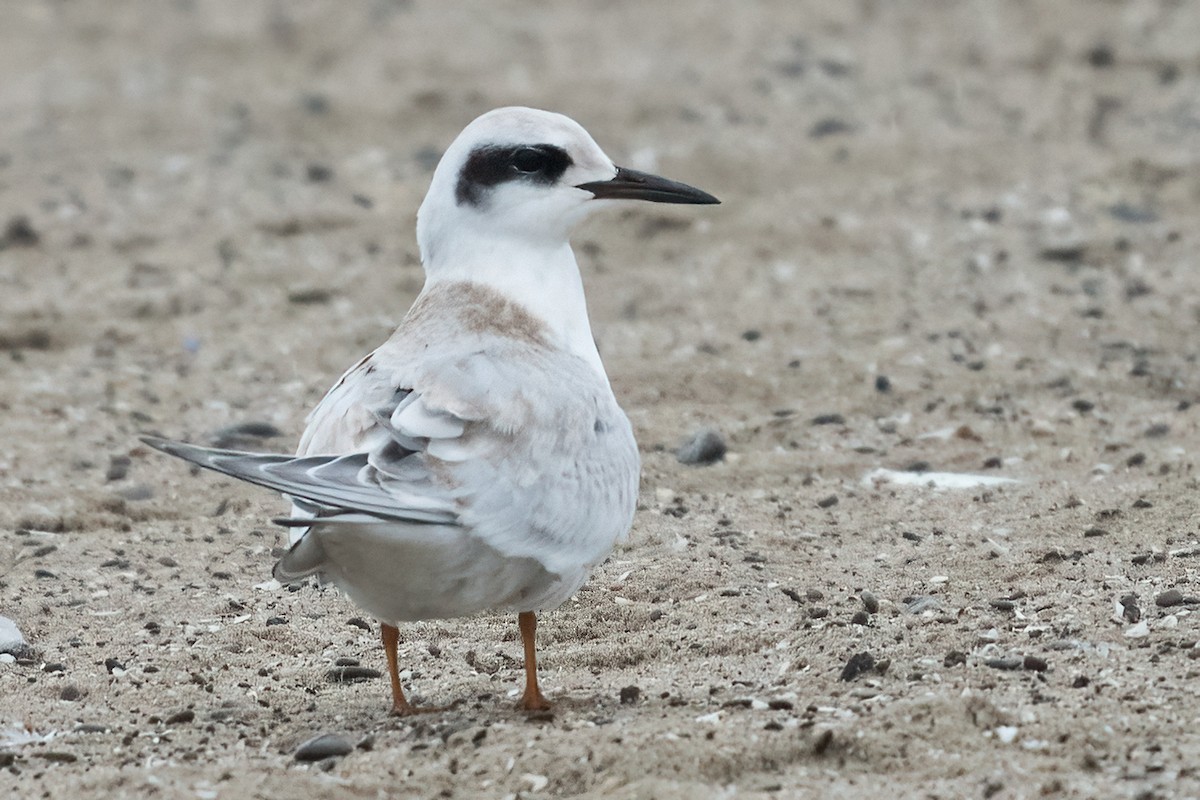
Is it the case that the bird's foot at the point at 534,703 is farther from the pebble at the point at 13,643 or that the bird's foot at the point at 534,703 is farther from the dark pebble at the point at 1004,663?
the pebble at the point at 13,643

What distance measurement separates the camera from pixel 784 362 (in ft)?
24.2

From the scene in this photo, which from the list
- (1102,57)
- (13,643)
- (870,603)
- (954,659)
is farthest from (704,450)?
(1102,57)

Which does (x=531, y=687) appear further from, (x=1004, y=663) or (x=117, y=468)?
(x=117, y=468)

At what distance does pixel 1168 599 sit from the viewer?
443 centimetres

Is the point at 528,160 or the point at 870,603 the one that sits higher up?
the point at 528,160

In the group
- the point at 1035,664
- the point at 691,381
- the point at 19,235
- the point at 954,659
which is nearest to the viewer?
the point at 1035,664

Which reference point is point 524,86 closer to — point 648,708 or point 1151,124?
point 1151,124

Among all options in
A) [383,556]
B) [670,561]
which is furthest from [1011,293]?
[383,556]

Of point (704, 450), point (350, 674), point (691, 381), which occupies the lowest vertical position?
point (350, 674)

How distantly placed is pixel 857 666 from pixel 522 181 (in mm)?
1443

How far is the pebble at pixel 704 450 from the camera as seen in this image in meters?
6.33

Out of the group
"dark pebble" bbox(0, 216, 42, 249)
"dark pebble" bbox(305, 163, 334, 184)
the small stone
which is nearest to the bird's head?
the small stone

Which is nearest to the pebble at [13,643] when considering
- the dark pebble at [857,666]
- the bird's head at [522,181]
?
the bird's head at [522,181]

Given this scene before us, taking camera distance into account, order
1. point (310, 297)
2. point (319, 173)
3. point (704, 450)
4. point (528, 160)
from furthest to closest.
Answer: point (319, 173) → point (310, 297) → point (704, 450) → point (528, 160)
